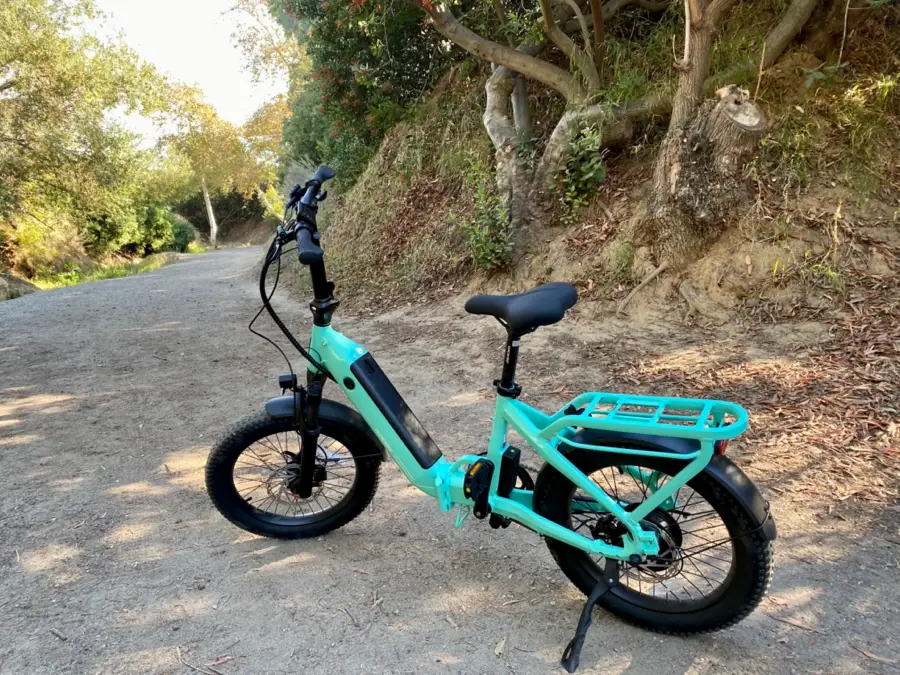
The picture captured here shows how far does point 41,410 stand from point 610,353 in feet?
15.3

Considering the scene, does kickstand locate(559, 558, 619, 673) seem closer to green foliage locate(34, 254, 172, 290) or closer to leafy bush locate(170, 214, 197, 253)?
green foliage locate(34, 254, 172, 290)

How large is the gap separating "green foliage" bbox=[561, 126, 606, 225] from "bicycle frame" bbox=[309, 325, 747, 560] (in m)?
4.43

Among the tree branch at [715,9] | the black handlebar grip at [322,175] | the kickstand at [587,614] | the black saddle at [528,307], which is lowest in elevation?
the kickstand at [587,614]

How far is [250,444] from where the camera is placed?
2.39m


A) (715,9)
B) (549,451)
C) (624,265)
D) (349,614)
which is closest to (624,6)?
(715,9)

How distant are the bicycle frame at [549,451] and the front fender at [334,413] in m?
0.10

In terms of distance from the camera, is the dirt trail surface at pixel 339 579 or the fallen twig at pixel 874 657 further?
the dirt trail surface at pixel 339 579

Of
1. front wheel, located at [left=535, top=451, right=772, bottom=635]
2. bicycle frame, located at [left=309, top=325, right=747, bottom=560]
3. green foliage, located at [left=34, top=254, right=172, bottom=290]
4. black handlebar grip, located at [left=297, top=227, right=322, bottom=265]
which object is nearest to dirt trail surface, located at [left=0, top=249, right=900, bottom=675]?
front wheel, located at [left=535, top=451, right=772, bottom=635]

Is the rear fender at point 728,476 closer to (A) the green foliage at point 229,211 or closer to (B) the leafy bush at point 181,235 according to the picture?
(B) the leafy bush at point 181,235

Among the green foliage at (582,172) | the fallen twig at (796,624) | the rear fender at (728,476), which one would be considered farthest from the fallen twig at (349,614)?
the green foliage at (582,172)

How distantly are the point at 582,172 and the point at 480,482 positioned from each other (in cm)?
469

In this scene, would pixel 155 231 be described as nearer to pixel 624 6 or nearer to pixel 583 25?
pixel 624 6

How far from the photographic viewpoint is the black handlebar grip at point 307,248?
1.99 metres

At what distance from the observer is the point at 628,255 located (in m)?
5.39
